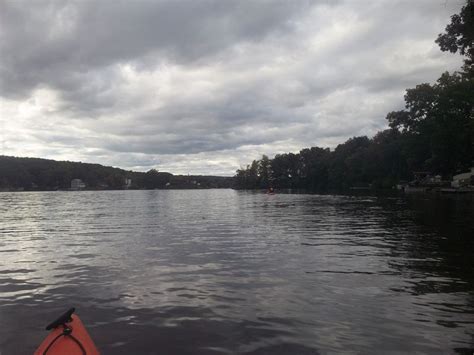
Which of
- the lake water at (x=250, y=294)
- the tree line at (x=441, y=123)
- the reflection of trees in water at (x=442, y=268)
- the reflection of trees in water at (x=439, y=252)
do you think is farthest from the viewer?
the tree line at (x=441, y=123)

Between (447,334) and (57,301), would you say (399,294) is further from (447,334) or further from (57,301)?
(57,301)

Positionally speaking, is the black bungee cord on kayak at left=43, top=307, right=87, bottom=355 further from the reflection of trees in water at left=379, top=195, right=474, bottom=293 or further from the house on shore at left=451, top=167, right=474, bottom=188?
the house on shore at left=451, top=167, right=474, bottom=188

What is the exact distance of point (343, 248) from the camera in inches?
684

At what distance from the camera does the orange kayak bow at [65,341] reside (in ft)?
15.9

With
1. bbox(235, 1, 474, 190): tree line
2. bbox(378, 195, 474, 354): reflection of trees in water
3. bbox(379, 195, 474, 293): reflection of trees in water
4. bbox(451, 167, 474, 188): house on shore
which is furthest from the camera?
bbox(451, 167, 474, 188): house on shore

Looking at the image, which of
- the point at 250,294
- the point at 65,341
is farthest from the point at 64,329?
the point at 250,294

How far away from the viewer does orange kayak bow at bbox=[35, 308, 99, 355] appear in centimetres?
484

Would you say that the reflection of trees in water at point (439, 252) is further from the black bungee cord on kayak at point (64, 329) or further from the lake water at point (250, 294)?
the black bungee cord on kayak at point (64, 329)

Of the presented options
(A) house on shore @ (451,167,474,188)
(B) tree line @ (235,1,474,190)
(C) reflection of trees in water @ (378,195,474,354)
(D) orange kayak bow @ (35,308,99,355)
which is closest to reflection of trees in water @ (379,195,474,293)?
(C) reflection of trees in water @ (378,195,474,354)

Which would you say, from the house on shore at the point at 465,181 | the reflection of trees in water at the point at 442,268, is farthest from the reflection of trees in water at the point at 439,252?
the house on shore at the point at 465,181

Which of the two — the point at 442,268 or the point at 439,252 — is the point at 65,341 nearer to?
the point at 442,268

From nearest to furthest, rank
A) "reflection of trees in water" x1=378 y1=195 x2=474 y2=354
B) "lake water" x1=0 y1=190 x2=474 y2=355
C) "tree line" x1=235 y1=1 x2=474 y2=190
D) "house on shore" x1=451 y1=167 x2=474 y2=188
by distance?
1. "lake water" x1=0 y1=190 x2=474 y2=355
2. "reflection of trees in water" x1=378 y1=195 x2=474 y2=354
3. "tree line" x1=235 y1=1 x2=474 y2=190
4. "house on shore" x1=451 y1=167 x2=474 y2=188

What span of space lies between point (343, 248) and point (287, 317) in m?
9.45

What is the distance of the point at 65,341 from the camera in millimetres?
4938
